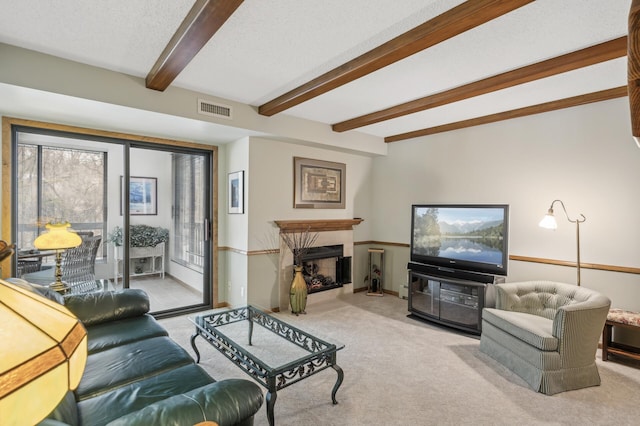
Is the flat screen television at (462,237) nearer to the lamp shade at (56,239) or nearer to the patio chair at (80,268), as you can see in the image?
the lamp shade at (56,239)

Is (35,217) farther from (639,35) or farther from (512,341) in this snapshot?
(512,341)

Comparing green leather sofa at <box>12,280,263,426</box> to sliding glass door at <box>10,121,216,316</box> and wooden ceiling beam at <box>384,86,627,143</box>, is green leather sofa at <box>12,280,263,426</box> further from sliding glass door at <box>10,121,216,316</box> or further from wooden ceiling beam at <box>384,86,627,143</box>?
wooden ceiling beam at <box>384,86,627,143</box>

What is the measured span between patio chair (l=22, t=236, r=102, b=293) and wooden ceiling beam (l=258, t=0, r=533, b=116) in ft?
9.72

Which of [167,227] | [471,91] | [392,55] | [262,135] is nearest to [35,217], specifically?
[167,227]

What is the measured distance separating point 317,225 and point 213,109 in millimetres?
2137

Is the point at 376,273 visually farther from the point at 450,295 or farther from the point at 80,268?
the point at 80,268

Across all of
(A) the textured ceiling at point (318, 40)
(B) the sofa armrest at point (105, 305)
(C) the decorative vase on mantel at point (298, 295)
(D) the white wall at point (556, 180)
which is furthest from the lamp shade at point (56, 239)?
(D) the white wall at point (556, 180)

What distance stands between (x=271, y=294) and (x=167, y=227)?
181 centimetres

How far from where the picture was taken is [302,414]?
2.12 meters

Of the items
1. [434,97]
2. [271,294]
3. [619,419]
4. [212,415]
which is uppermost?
[434,97]

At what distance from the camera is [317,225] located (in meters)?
4.63

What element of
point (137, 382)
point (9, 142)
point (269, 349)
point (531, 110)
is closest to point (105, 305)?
point (137, 382)

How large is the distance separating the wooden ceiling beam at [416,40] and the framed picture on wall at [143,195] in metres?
2.46

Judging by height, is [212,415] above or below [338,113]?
below
